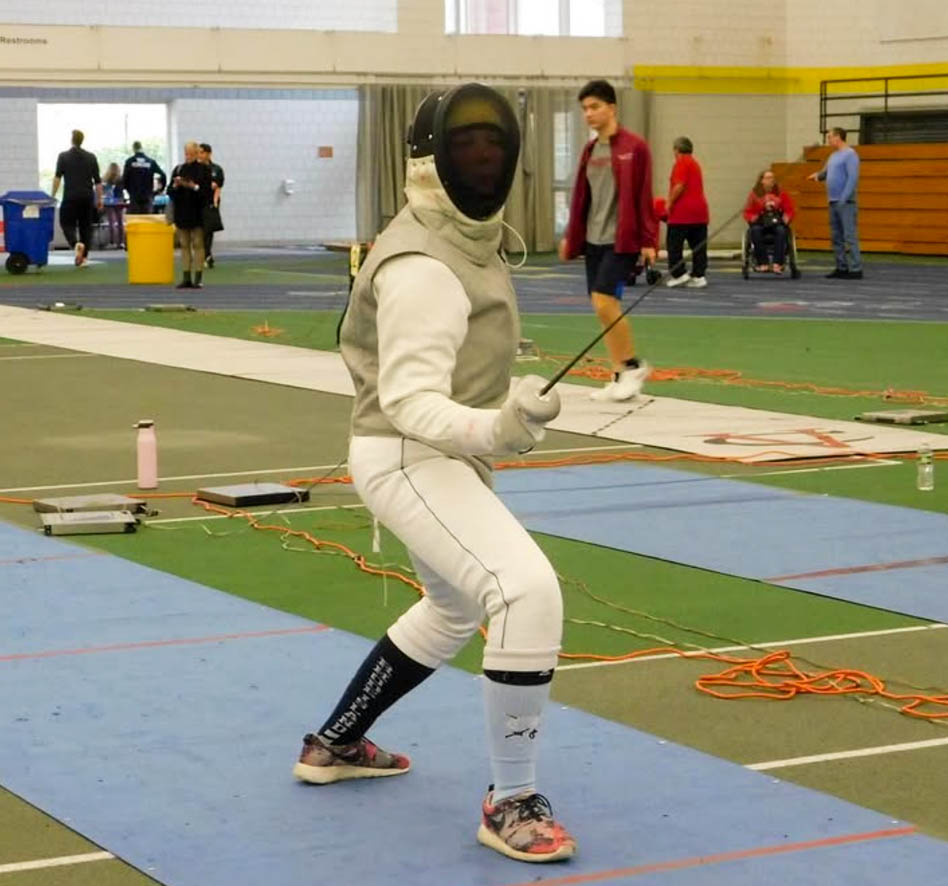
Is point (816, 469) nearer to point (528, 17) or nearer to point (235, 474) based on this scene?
point (235, 474)

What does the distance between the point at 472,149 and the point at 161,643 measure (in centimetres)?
248

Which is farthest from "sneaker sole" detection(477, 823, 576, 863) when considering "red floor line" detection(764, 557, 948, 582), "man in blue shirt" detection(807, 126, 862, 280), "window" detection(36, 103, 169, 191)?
"window" detection(36, 103, 169, 191)

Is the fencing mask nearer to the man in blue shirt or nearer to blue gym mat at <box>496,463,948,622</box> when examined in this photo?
blue gym mat at <box>496,463,948,622</box>

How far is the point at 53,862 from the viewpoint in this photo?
409 cm

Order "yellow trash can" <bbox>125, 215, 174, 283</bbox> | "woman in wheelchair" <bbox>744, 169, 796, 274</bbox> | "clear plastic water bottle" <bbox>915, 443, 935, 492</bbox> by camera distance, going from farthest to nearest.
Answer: "yellow trash can" <bbox>125, 215, 174, 283</bbox> < "woman in wheelchair" <bbox>744, 169, 796, 274</bbox> < "clear plastic water bottle" <bbox>915, 443, 935, 492</bbox>

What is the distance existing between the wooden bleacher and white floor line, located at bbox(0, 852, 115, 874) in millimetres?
25778

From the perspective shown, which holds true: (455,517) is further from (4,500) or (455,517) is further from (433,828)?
(4,500)

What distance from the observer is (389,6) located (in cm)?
A: 3209

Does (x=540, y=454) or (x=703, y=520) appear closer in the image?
(x=703, y=520)

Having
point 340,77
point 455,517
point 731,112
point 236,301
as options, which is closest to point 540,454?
point 455,517

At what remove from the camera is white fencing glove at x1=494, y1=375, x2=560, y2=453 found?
3.79m

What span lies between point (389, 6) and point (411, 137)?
28.6 m

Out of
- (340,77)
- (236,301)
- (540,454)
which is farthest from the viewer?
(340,77)

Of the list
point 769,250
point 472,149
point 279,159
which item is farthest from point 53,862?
point 279,159
